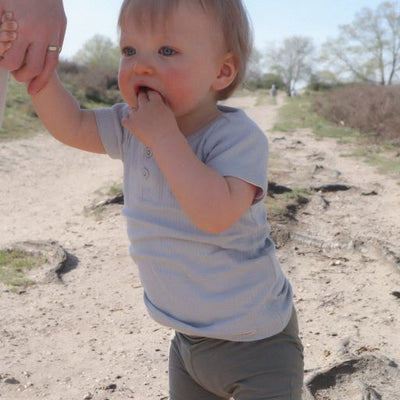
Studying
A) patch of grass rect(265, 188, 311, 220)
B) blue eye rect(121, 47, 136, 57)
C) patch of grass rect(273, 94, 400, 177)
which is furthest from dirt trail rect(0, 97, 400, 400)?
patch of grass rect(273, 94, 400, 177)

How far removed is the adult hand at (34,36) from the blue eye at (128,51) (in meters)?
0.15

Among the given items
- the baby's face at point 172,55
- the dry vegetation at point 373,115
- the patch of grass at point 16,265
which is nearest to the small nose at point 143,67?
the baby's face at point 172,55

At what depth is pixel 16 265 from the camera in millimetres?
4312

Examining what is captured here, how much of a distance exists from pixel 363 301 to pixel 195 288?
94.7 inches

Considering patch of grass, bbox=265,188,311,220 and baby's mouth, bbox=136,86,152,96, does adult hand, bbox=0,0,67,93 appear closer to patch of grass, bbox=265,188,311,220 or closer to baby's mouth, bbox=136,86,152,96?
baby's mouth, bbox=136,86,152,96

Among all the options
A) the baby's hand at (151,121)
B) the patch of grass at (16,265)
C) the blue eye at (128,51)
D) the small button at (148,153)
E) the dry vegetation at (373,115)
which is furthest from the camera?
the dry vegetation at (373,115)

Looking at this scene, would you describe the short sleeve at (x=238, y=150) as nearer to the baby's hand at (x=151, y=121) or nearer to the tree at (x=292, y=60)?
the baby's hand at (x=151, y=121)

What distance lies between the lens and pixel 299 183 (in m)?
7.04

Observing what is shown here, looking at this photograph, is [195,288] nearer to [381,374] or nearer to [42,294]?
[381,374]

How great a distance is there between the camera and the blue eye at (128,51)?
4.62ft

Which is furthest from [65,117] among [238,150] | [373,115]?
[373,115]

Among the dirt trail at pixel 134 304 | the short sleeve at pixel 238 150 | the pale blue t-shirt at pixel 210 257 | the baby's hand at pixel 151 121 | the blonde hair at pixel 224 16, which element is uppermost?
the blonde hair at pixel 224 16

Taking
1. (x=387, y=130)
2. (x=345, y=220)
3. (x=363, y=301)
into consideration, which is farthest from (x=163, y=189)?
(x=387, y=130)

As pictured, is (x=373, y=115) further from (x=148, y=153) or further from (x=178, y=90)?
(x=178, y=90)
